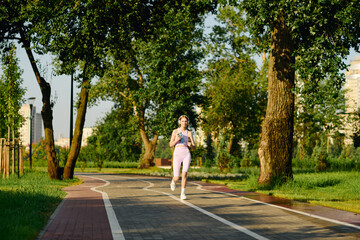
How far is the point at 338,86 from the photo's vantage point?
1365 cm

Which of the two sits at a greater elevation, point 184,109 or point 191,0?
point 191,0

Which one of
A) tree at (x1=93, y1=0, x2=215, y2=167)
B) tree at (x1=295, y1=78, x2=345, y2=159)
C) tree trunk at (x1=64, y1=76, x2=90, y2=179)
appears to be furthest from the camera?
tree trunk at (x1=64, y1=76, x2=90, y2=179)

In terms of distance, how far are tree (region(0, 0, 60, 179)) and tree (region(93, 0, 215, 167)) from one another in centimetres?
317

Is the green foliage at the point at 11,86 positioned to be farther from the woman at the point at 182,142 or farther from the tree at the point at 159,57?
the woman at the point at 182,142

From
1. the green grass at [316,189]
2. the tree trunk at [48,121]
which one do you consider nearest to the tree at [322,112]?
the green grass at [316,189]

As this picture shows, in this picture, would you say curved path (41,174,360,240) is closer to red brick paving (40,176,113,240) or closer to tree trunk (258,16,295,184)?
red brick paving (40,176,113,240)

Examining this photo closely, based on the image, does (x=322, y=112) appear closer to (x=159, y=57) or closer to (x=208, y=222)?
(x=159, y=57)

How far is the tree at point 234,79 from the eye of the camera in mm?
39031

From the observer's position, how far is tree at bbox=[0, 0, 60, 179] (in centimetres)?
1809

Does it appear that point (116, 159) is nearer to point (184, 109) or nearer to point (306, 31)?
point (184, 109)

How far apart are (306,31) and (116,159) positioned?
71.5m

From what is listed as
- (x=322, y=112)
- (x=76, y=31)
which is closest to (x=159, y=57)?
(x=76, y=31)

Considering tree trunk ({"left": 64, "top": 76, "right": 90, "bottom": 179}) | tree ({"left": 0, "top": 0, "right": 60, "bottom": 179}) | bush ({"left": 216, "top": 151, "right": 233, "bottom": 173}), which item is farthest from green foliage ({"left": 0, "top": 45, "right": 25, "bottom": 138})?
bush ({"left": 216, "top": 151, "right": 233, "bottom": 173})

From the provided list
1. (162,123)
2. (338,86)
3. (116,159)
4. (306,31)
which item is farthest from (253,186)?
(116,159)
